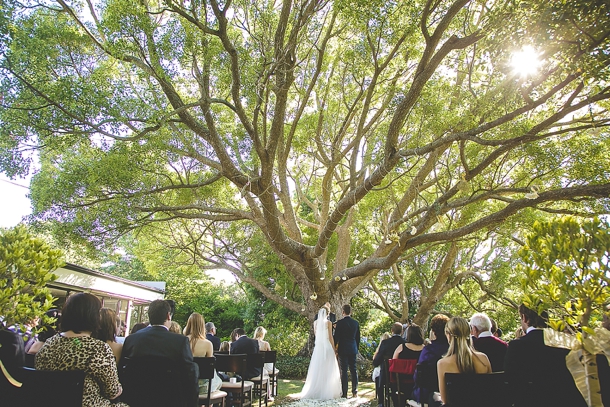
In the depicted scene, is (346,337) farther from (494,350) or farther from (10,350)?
(10,350)

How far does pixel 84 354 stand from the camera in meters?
2.60

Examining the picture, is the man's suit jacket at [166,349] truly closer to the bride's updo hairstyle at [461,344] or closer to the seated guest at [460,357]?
the seated guest at [460,357]

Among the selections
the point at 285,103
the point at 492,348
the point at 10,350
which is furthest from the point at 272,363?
the point at 10,350

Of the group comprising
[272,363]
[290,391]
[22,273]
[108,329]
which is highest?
[22,273]

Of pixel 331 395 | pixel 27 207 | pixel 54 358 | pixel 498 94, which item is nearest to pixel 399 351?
pixel 331 395

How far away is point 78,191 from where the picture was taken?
26.5 ft

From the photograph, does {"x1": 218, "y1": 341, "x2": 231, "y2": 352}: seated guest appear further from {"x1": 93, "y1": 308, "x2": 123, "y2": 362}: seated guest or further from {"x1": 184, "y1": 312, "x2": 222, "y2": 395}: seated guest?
{"x1": 93, "y1": 308, "x2": 123, "y2": 362}: seated guest

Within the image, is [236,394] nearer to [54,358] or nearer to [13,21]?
[54,358]

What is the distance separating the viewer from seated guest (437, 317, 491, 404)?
3305 millimetres

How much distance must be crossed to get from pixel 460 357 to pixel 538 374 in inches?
21.9

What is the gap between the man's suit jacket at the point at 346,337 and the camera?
306 inches

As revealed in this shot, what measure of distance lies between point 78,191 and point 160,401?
611 cm

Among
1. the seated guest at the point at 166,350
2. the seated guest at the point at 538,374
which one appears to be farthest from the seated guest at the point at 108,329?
the seated guest at the point at 538,374

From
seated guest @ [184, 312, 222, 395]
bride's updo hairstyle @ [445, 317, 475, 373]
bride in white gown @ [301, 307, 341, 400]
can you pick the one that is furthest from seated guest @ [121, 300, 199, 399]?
bride in white gown @ [301, 307, 341, 400]
